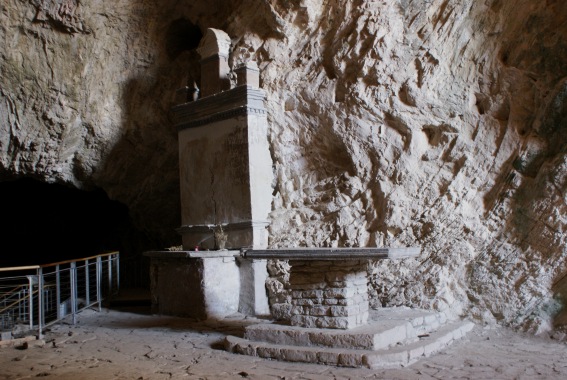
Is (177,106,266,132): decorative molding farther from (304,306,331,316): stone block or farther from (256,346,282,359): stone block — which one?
(256,346,282,359): stone block

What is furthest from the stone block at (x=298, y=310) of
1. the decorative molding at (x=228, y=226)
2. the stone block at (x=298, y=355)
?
the decorative molding at (x=228, y=226)

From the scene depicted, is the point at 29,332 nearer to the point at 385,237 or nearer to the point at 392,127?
the point at 385,237

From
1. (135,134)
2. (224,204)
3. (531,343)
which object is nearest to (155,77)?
(135,134)

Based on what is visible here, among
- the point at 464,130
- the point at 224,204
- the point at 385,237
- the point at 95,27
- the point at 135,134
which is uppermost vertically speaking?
the point at 95,27

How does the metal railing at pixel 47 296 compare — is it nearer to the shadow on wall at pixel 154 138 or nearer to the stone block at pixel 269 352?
the shadow on wall at pixel 154 138

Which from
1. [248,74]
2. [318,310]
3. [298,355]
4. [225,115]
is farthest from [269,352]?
[248,74]

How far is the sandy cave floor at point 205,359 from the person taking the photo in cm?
572

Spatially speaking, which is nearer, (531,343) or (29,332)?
(531,343)

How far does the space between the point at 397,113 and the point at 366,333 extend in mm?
3743

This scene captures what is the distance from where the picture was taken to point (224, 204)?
9.69m

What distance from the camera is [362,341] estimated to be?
20.1 feet

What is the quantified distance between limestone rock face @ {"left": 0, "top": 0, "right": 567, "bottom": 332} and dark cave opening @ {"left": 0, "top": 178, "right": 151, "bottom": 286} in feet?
12.7

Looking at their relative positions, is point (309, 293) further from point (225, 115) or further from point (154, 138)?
point (154, 138)

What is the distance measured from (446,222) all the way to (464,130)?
4.62 feet
